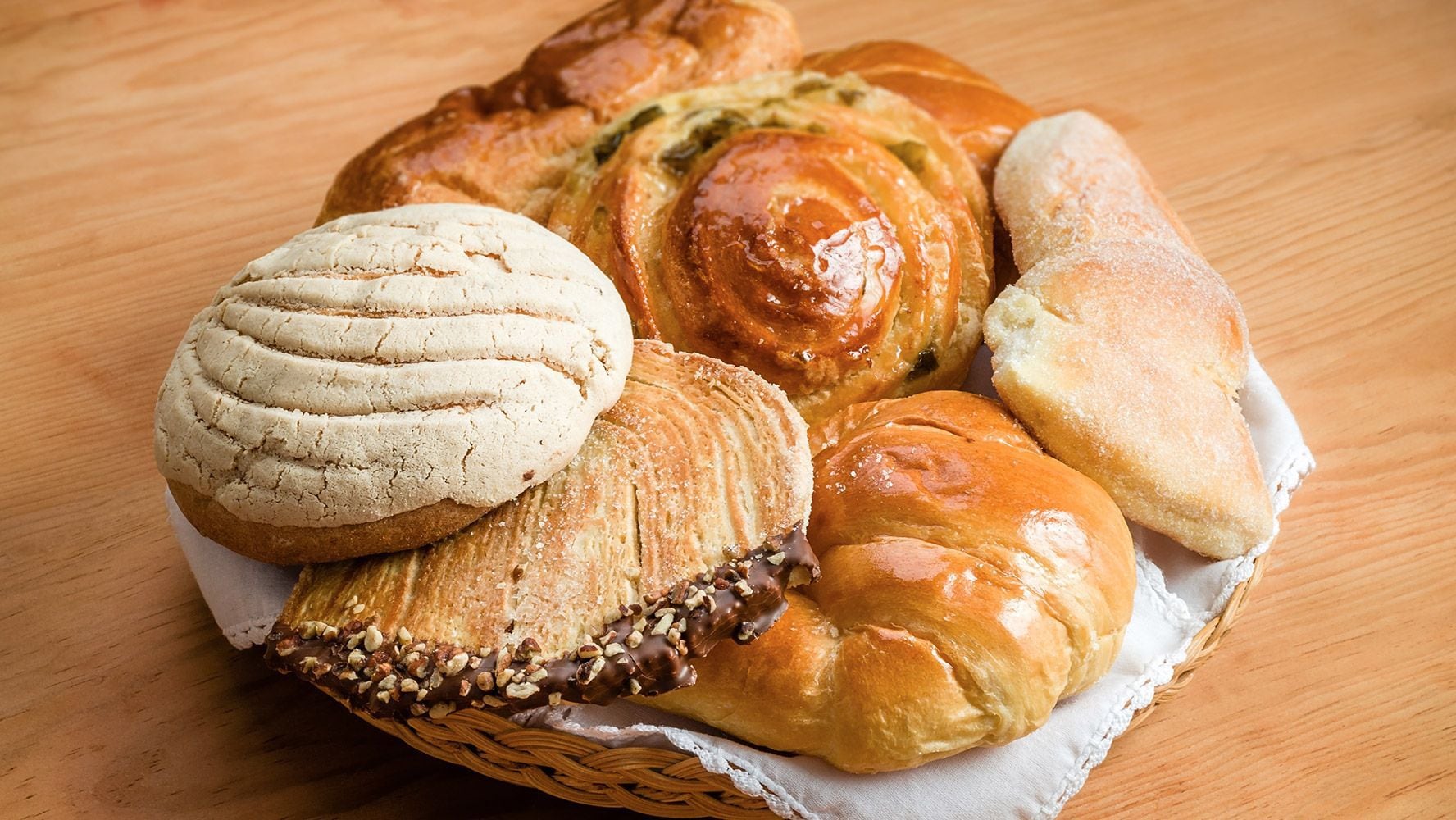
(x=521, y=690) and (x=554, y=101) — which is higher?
(x=554, y=101)

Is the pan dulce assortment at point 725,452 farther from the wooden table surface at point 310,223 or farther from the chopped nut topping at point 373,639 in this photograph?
the wooden table surface at point 310,223

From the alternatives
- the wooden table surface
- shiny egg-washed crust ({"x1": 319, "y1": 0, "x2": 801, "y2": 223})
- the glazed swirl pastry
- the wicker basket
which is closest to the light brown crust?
the wicker basket

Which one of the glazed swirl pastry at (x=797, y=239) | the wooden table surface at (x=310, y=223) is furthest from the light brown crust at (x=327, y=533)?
the glazed swirl pastry at (x=797, y=239)

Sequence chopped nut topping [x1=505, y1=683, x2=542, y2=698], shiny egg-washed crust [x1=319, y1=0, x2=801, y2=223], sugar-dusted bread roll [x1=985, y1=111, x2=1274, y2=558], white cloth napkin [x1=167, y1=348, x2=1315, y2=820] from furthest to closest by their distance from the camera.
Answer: shiny egg-washed crust [x1=319, y1=0, x2=801, y2=223]
sugar-dusted bread roll [x1=985, y1=111, x2=1274, y2=558]
white cloth napkin [x1=167, y1=348, x2=1315, y2=820]
chopped nut topping [x1=505, y1=683, x2=542, y2=698]

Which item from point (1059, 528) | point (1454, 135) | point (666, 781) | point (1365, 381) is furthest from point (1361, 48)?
point (666, 781)

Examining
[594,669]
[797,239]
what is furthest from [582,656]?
[797,239]

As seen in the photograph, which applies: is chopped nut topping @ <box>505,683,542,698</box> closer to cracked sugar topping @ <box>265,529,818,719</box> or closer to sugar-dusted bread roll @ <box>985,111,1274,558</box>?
cracked sugar topping @ <box>265,529,818,719</box>

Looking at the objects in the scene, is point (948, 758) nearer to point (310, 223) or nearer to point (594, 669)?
point (594, 669)
